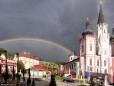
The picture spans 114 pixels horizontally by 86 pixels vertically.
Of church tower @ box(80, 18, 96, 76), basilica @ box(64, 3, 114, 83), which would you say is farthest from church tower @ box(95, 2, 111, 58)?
church tower @ box(80, 18, 96, 76)

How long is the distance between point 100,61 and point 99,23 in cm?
1931

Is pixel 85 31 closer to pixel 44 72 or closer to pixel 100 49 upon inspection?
pixel 100 49

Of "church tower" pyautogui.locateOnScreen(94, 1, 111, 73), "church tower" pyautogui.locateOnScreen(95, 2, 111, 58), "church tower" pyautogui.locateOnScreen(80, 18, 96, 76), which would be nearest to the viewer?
"church tower" pyautogui.locateOnScreen(80, 18, 96, 76)

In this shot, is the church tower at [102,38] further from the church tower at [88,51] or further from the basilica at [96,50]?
the church tower at [88,51]

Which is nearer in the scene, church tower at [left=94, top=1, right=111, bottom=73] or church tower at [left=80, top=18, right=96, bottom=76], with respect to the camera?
church tower at [left=80, top=18, right=96, bottom=76]

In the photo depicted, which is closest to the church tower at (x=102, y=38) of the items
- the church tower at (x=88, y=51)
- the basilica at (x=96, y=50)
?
the basilica at (x=96, y=50)

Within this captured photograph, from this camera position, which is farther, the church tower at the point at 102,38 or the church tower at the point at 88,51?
the church tower at the point at 102,38

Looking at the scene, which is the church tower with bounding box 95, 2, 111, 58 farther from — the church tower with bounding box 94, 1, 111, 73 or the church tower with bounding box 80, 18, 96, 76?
the church tower with bounding box 80, 18, 96, 76

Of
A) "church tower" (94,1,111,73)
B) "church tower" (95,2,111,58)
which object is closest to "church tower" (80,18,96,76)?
"church tower" (94,1,111,73)

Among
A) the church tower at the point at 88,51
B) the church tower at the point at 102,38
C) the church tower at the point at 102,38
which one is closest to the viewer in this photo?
the church tower at the point at 88,51

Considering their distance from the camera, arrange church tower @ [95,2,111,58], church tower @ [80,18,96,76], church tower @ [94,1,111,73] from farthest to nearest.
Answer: church tower @ [95,2,111,58] → church tower @ [94,1,111,73] → church tower @ [80,18,96,76]

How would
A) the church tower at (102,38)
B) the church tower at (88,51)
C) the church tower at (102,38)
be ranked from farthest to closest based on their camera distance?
the church tower at (102,38) → the church tower at (102,38) → the church tower at (88,51)

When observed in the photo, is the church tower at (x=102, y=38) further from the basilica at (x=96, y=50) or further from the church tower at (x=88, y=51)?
the church tower at (x=88, y=51)

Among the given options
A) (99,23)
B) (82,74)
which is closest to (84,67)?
(82,74)
